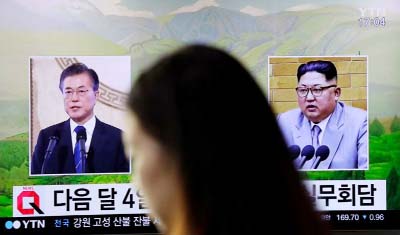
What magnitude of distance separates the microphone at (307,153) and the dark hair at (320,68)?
18 centimetres

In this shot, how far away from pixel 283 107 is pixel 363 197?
327mm

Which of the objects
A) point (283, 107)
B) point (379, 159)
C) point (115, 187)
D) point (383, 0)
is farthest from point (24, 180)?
point (383, 0)

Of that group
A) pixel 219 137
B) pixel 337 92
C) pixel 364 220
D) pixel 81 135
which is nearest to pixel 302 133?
pixel 337 92

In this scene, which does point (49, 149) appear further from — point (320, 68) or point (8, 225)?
point (320, 68)

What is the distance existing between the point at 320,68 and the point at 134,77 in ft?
1.64

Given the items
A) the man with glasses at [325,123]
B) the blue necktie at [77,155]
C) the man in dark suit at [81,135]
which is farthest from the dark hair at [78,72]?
the man with glasses at [325,123]

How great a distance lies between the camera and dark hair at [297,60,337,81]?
1.77 meters

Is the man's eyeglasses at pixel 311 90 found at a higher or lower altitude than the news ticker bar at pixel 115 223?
higher

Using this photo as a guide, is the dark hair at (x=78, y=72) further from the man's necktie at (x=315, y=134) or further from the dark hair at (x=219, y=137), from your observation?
the dark hair at (x=219, y=137)

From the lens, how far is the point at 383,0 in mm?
1802

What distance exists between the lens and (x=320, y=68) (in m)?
1.78

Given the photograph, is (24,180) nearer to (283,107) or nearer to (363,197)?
(283,107)

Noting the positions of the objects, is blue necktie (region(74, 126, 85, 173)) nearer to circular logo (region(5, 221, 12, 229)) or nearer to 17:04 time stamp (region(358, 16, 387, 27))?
circular logo (region(5, 221, 12, 229))

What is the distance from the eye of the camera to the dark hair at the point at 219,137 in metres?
0.50
